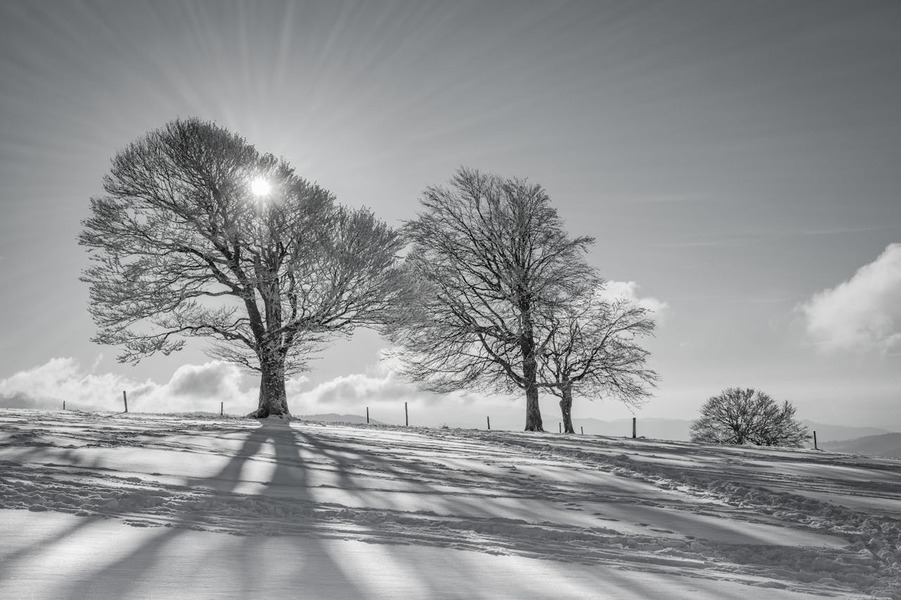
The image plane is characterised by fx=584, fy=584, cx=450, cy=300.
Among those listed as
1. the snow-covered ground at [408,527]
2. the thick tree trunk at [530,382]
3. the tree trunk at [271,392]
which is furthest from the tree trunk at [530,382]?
the snow-covered ground at [408,527]

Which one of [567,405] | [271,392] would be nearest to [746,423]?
[567,405]

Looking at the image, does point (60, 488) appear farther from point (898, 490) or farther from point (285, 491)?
point (898, 490)

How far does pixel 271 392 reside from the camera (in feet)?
59.4

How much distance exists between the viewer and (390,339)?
20297 mm

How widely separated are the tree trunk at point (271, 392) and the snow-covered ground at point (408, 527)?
10.1 meters

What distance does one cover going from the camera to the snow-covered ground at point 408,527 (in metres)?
2.50

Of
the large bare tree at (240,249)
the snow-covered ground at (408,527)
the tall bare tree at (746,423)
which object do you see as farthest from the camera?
the tall bare tree at (746,423)

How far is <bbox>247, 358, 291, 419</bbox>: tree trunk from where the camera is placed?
17.9 metres

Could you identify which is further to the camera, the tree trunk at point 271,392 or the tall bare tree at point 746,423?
the tall bare tree at point 746,423

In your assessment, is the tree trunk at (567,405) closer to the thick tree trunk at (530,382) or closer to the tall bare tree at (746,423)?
the thick tree trunk at (530,382)

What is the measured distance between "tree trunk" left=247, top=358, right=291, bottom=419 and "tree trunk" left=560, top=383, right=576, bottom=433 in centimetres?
980

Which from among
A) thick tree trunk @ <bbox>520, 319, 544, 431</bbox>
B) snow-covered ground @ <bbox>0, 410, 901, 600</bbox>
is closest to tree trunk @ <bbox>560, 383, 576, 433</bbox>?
thick tree trunk @ <bbox>520, 319, 544, 431</bbox>

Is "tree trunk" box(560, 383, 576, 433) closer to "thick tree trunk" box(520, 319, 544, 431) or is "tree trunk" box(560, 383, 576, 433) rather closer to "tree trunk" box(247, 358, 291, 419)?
"thick tree trunk" box(520, 319, 544, 431)

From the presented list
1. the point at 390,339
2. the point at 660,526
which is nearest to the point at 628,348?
the point at 390,339
